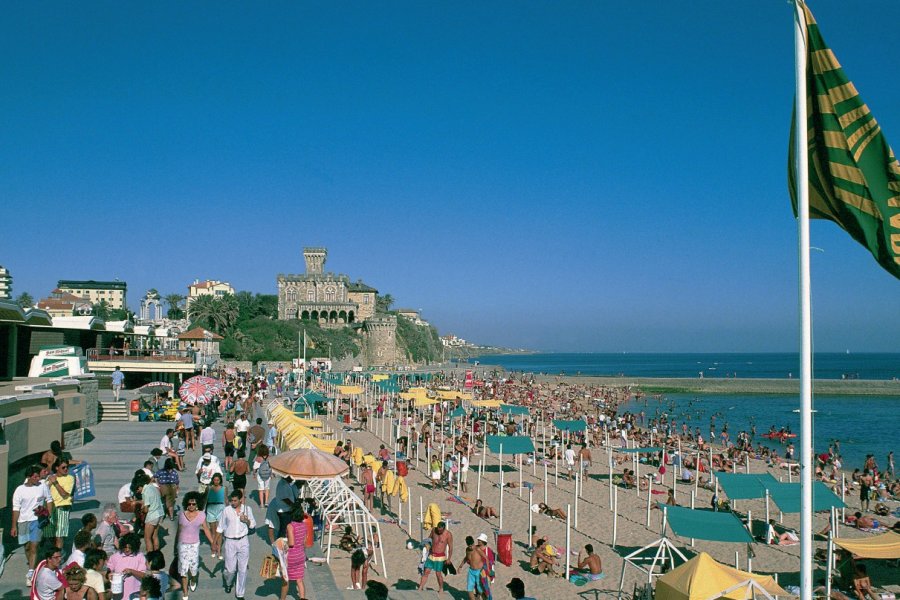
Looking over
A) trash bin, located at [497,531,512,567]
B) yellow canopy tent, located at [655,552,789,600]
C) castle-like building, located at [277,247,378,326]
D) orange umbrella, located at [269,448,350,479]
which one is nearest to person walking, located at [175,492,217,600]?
orange umbrella, located at [269,448,350,479]

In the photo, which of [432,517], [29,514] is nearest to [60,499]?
[29,514]

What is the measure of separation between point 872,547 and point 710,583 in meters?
4.95

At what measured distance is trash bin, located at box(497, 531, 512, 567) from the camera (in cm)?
1241

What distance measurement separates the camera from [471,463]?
24172 millimetres

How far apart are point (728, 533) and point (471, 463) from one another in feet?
48.0

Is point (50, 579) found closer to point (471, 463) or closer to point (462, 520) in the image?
point (462, 520)

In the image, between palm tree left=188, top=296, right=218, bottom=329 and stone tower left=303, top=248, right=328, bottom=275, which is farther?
stone tower left=303, top=248, right=328, bottom=275

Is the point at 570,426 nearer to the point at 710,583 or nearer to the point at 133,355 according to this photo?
the point at 710,583

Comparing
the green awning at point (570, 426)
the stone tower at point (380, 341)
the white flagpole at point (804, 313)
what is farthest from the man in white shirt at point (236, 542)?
the stone tower at point (380, 341)

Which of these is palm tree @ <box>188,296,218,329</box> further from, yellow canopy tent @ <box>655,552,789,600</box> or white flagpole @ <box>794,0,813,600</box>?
white flagpole @ <box>794,0,813,600</box>

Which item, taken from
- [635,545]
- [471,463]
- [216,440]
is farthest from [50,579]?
Result: [471,463]

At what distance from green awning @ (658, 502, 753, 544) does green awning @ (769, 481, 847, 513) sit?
11.6ft

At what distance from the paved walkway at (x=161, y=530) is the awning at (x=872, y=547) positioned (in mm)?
8293

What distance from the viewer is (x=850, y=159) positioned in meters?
4.56
